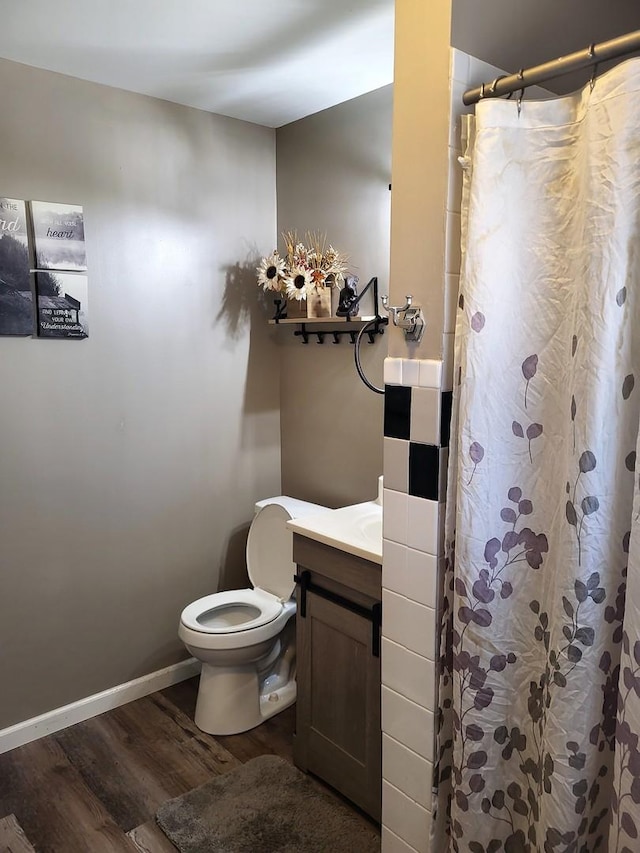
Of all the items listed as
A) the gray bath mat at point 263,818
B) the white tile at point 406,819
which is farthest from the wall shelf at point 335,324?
the gray bath mat at point 263,818

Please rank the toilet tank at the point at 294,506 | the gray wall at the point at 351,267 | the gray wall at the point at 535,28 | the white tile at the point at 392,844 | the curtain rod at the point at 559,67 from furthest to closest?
the toilet tank at the point at 294,506 → the gray wall at the point at 351,267 → the white tile at the point at 392,844 → the gray wall at the point at 535,28 → the curtain rod at the point at 559,67

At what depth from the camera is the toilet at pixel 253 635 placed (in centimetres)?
234

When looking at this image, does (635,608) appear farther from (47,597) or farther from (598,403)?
(47,597)

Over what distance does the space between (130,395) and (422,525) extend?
4.90ft

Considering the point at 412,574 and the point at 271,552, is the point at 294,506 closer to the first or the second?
the point at 271,552

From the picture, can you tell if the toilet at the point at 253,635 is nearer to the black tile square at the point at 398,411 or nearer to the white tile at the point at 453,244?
the black tile square at the point at 398,411

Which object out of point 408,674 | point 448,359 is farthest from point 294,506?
point 448,359

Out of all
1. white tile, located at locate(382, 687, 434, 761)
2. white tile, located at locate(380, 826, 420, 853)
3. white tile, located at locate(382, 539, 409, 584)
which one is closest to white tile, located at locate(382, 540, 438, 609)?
white tile, located at locate(382, 539, 409, 584)

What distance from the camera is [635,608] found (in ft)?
3.51

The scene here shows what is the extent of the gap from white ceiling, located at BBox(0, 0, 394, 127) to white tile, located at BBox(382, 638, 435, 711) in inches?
67.8

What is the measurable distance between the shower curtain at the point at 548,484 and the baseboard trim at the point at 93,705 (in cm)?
165

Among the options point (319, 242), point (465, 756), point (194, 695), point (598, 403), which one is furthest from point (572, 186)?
point (194, 695)

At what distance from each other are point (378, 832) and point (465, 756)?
2.65 ft

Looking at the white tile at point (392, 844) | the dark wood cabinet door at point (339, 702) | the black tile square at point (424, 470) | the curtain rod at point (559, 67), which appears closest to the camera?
the curtain rod at point (559, 67)
